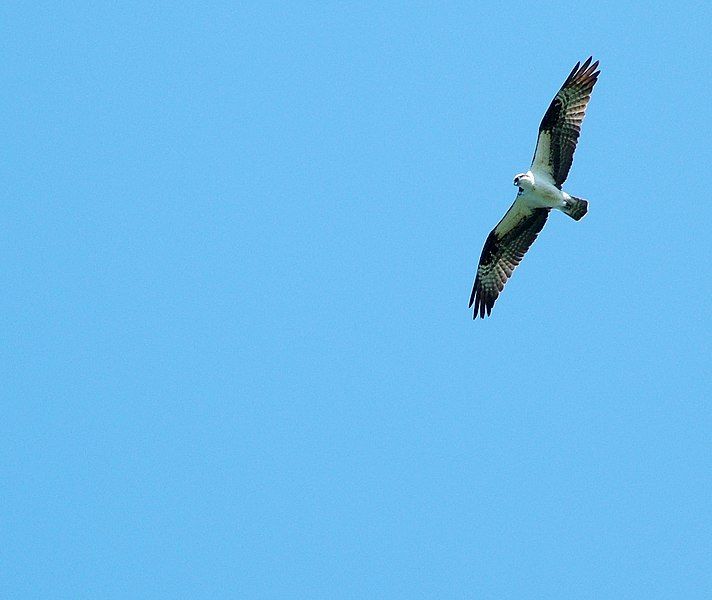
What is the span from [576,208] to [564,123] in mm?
1297

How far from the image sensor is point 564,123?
1814 cm

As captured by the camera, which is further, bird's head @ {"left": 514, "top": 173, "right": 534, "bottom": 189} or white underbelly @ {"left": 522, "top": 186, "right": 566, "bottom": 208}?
white underbelly @ {"left": 522, "top": 186, "right": 566, "bottom": 208}

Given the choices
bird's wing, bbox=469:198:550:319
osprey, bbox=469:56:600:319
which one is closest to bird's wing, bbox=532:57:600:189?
osprey, bbox=469:56:600:319

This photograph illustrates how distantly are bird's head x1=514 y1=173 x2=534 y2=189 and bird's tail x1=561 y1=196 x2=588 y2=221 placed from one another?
69 centimetres

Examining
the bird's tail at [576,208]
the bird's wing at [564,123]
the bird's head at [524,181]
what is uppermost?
the bird's wing at [564,123]

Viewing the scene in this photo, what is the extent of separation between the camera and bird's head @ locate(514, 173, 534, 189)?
1814 cm

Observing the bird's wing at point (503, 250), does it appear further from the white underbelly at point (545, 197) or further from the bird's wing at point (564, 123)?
the bird's wing at point (564, 123)

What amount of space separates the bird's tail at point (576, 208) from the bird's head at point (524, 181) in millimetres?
688

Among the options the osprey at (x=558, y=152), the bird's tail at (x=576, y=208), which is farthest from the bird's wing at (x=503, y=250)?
the bird's tail at (x=576, y=208)

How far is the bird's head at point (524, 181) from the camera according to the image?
1814cm

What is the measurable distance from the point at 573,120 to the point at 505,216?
1.91 meters

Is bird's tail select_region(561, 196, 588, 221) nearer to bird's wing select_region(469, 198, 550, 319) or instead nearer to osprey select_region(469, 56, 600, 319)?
osprey select_region(469, 56, 600, 319)

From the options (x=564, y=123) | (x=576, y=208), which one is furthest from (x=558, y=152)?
(x=576, y=208)

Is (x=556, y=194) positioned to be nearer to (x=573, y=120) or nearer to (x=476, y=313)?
(x=573, y=120)
